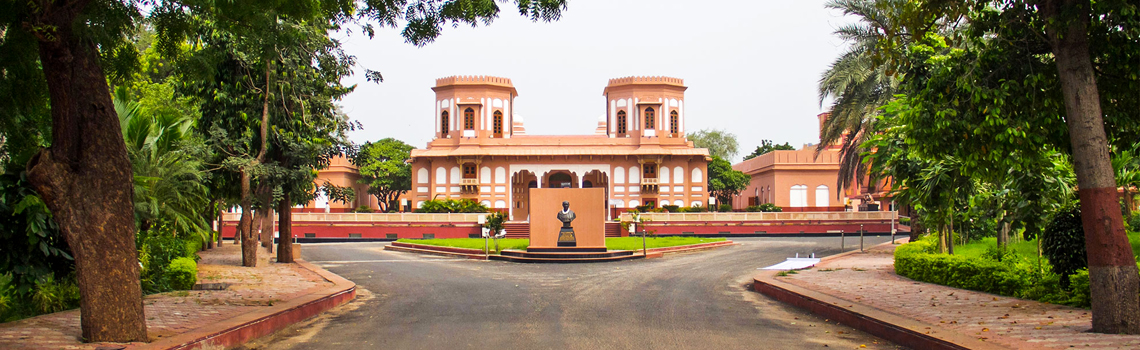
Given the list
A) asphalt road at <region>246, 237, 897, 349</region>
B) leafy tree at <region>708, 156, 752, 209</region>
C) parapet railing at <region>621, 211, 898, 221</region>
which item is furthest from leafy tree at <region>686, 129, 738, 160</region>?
asphalt road at <region>246, 237, 897, 349</region>

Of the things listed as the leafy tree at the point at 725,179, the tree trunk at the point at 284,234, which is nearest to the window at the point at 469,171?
the leafy tree at the point at 725,179

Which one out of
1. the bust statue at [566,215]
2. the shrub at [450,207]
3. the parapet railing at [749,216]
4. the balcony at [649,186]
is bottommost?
the parapet railing at [749,216]

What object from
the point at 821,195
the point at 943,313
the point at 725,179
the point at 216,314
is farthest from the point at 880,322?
the point at 725,179

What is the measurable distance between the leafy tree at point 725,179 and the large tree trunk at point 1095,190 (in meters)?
53.0

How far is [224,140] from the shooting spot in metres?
17.2

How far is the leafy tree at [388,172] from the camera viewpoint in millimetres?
56375

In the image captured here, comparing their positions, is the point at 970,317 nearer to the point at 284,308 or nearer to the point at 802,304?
the point at 802,304

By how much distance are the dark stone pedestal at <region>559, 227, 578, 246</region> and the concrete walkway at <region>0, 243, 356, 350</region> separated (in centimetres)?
887

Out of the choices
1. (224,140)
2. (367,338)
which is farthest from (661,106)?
(367,338)

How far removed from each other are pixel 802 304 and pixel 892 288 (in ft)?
6.67

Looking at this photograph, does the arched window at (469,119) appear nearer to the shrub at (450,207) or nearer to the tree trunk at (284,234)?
the shrub at (450,207)

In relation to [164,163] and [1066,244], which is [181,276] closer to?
[164,163]

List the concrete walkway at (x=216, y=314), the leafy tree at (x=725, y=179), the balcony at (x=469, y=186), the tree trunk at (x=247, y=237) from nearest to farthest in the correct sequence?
the concrete walkway at (x=216, y=314) < the tree trunk at (x=247, y=237) < the balcony at (x=469, y=186) < the leafy tree at (x=725, y=179)

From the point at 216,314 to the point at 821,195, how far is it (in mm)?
47050
